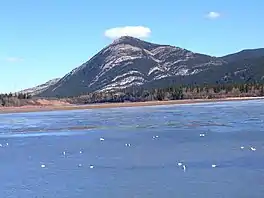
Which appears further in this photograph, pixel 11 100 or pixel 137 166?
pixel 11 100

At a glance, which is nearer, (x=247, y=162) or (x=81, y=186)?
(x=81, y=186)

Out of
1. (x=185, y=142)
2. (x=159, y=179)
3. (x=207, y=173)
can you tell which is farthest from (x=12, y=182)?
(x=185, y=142)

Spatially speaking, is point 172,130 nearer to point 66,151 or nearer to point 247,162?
point 66,151

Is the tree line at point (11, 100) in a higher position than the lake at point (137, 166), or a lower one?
higher

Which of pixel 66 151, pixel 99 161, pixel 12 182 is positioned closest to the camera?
pixel 12 182

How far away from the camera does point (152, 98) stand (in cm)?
19650

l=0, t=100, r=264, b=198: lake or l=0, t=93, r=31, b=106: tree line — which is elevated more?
l=0, t=93, r=31, b=106: tree line

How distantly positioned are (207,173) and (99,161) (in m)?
7.16

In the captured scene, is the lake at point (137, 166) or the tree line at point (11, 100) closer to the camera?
the lake at point (137, 166)

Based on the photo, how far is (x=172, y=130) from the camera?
49281mm

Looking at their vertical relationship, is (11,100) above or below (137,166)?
above

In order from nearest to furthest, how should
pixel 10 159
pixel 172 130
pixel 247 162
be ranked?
1. pixel 247 162
2. pixel 10 159
3. pixel 172 130

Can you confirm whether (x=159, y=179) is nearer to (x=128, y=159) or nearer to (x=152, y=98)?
(x=128, y=159)

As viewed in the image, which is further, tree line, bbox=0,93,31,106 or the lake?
tree line, bbox=0,93,31,106
